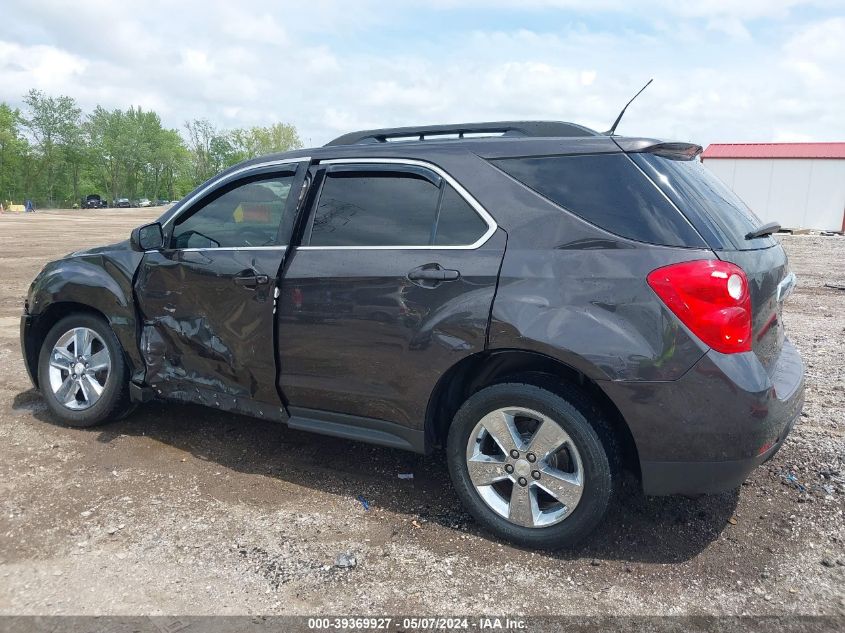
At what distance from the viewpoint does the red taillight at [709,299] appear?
267 centimetres

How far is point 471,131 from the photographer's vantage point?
11.6 feet

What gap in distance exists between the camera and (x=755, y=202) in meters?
36.1

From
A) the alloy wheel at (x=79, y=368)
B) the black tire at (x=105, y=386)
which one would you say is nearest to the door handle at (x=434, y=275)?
the black tire at (x=105, y=386)

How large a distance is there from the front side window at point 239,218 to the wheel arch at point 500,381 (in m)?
1.32

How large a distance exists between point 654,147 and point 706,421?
4.07 feet

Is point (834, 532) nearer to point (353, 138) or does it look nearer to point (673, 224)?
point (673, 224)

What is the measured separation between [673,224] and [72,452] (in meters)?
3.76

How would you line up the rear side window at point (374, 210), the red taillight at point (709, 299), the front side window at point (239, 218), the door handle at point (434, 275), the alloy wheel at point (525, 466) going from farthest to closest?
the front side window at point (239, 218) < the rear side window at point (374, 210) < the door handle at point (434, 275) < the alloy wheel at point (525, 466) < the red taillight at point (709, 299)

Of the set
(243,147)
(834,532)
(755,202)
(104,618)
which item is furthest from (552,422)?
(243,147)

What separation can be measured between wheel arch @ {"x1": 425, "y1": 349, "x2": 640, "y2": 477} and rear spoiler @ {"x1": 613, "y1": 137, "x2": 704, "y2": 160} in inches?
40.1

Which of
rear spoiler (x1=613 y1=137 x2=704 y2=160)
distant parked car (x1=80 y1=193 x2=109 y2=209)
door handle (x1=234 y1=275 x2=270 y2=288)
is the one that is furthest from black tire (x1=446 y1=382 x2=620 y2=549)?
distant parked car (x1=80 y1=193 x2=109 y2=209)

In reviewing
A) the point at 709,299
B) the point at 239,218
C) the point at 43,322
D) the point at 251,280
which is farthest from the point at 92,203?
the point at 709,299

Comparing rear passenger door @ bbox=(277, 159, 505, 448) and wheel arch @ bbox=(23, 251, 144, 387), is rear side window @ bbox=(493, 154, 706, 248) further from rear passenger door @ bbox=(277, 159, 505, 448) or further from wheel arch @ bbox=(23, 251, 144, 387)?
wheel arch @ bbox=(23, 251, 144, 387)

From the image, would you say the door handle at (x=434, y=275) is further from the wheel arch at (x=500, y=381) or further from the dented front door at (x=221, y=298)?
the dented front door at (x=221, y=298)
